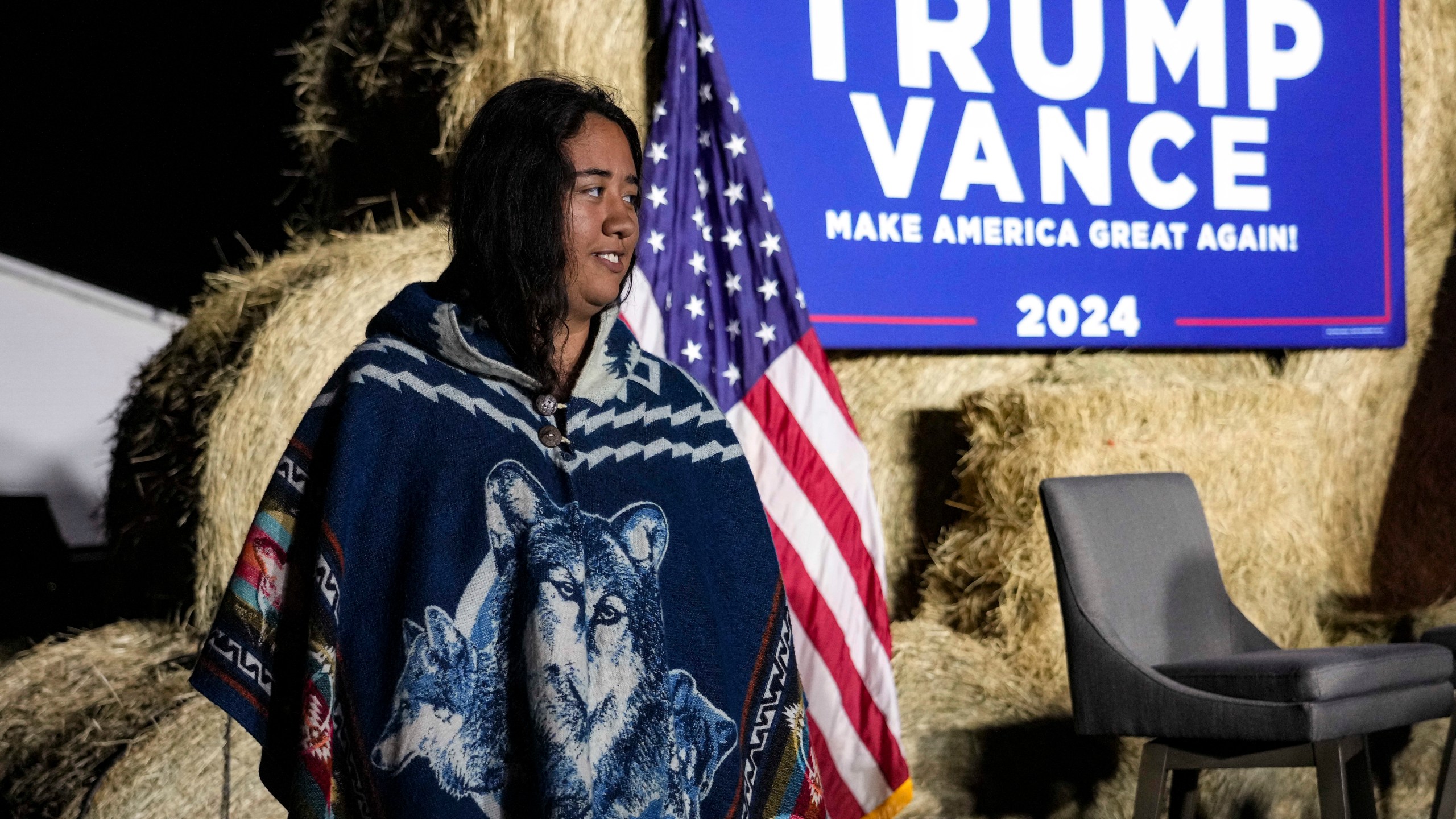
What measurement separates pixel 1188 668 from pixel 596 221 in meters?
1.54

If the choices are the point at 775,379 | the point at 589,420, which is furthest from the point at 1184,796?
the point at 589,420

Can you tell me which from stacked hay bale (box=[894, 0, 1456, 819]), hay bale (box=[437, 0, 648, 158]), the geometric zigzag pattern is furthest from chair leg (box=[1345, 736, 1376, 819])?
hay bale (box=[437, 0, 648, 158])

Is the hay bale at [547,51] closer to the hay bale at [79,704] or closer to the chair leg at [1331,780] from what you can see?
the hay bale at [79,704]

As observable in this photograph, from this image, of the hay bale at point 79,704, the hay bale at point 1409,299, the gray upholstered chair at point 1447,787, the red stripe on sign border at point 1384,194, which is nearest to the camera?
the hay bale at point 79,704

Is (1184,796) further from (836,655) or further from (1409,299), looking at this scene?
(1409,299)

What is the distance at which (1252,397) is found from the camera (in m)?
3.44

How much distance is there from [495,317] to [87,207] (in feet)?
14.5

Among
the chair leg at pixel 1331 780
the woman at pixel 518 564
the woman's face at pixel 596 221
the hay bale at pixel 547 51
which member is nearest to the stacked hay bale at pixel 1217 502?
the chair leg at pixel 1331 780

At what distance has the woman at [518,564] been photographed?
1190 mm

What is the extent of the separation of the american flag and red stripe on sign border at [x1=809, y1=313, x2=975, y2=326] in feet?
1.03

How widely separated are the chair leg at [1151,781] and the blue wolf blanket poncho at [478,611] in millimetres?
1245

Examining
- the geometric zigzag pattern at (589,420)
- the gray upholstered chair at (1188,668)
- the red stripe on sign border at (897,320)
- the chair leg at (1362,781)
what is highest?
the red stripe on sign border at (897,320)

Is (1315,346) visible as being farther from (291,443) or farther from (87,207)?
(87,207)

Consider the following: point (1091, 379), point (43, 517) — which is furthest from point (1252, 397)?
point (43, 517)
